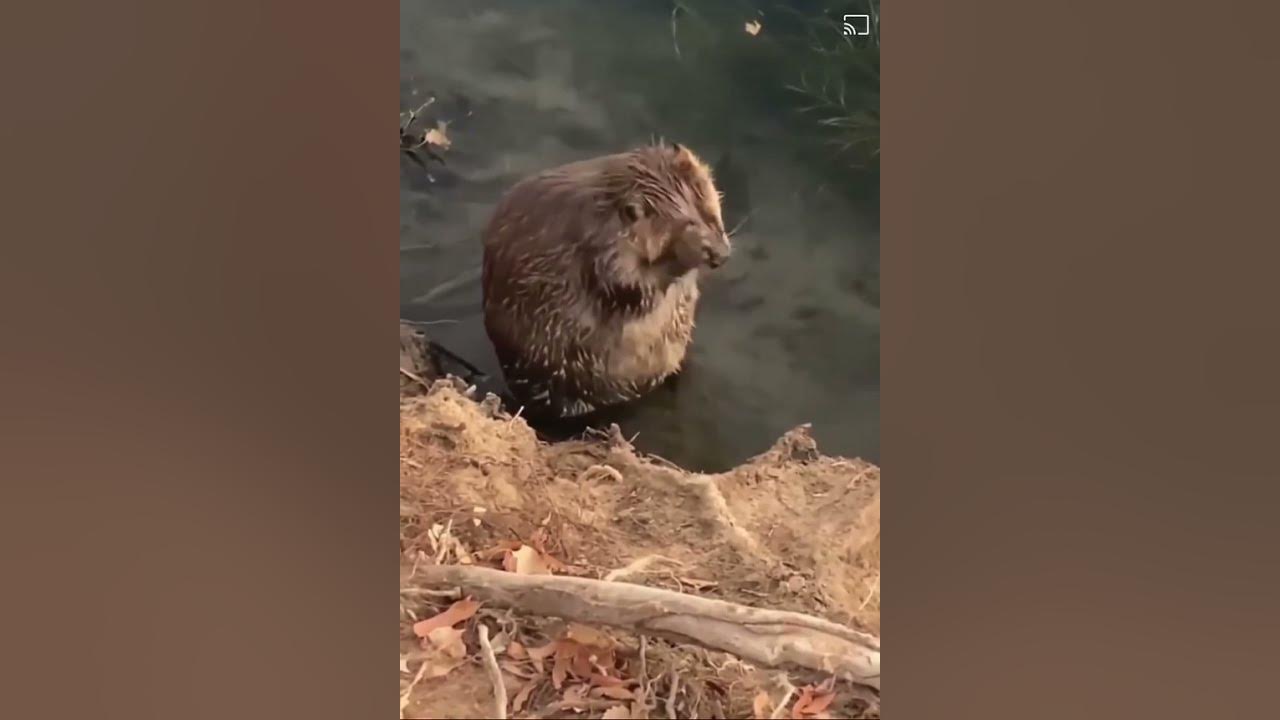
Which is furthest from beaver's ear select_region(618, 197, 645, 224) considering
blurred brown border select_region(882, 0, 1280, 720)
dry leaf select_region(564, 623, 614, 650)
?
dry leaf select_region(564, 623, 614, 650)

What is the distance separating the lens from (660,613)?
1.37 m

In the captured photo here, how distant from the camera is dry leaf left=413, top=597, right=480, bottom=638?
135 cm

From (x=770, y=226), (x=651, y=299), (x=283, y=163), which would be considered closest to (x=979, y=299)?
(x=770, y=226)

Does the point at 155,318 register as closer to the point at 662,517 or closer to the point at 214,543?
the point at 214,543

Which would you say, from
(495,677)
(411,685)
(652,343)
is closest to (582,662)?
(495,677)

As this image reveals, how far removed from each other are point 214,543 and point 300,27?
2.49ft

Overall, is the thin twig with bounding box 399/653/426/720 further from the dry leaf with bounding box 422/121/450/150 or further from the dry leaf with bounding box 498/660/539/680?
the dry leaf with bounding box 422/121/450/150

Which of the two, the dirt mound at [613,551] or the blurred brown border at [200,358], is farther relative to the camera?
the dirt mound at [613,551]

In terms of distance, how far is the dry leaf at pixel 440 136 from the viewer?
4.49 feet

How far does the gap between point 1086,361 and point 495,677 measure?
102cm

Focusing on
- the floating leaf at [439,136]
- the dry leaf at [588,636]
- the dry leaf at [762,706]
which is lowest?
the dry leaf at [762,706]

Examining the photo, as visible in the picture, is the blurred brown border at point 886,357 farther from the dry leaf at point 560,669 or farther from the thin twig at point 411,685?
the dry leaf at point 560,669

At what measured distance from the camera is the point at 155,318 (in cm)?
121

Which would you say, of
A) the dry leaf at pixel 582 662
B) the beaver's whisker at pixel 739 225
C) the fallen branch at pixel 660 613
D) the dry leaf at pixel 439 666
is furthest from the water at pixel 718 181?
the dry leaf at pixel 439 666
